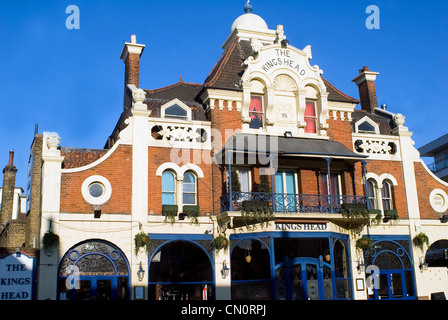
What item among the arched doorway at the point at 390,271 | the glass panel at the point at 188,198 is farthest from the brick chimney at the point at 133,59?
the arched doorway at the point at 390,271

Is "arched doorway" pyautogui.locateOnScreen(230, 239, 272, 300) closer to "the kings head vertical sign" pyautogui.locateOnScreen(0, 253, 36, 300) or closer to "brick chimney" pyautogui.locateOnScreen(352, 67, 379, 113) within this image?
"the kings head vertical sign" pyautogui.locateOnScreen(0, 253, 36, 300)

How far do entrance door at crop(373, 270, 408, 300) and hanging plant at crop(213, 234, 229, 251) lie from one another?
7194 mm

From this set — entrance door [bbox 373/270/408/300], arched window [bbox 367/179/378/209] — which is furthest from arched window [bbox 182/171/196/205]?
entrance door [bbox 373/270/408/300]

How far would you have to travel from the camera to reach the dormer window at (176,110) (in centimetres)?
2284

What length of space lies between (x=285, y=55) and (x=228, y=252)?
30.7ft

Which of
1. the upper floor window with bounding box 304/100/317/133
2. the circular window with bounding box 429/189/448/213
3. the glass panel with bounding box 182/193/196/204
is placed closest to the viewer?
the glass panel with bounding box 182/193/196/204

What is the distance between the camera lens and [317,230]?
2169cm

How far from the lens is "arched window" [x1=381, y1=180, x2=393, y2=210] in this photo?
24.8 m

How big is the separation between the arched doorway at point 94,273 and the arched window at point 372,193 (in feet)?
38.2

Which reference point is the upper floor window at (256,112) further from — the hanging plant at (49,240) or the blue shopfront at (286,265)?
the hanging plant at (49,240)

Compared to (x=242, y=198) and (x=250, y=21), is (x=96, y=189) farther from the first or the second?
(x=250, y=21)

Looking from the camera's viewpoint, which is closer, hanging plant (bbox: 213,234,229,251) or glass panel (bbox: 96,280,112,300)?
glass panel (bbox: 96,280,112,300)

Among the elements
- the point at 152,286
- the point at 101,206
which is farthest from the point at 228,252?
the point at 101,206
